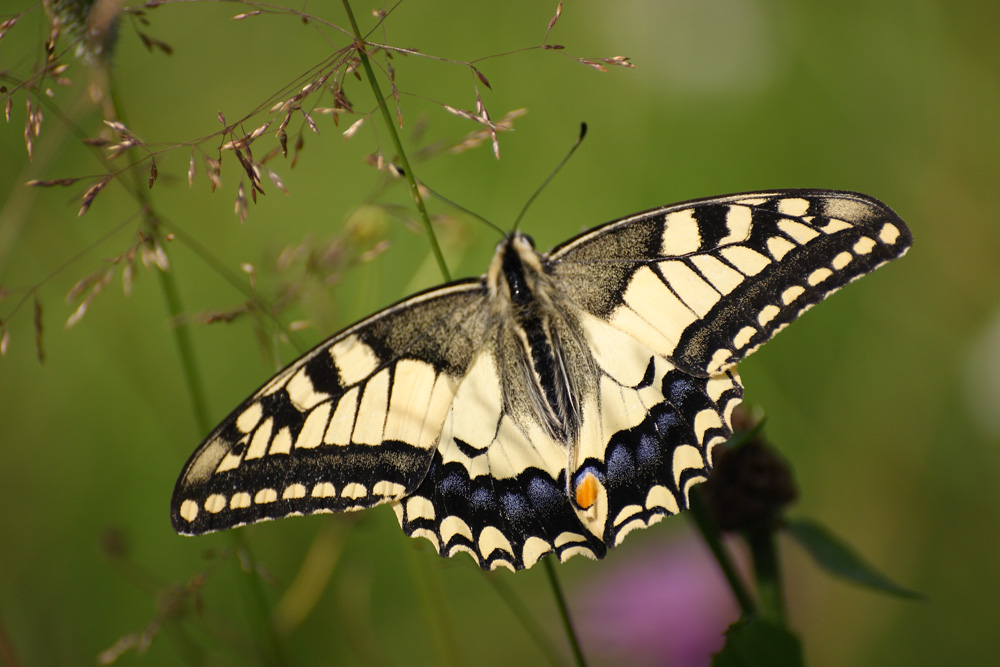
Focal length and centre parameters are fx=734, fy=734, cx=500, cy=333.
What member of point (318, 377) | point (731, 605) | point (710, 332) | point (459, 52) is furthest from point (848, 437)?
point (459, 52)

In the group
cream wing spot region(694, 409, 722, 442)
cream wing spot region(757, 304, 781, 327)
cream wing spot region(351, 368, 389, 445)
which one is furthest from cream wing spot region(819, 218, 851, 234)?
cream wing spot region(351, 368, 389, 445)

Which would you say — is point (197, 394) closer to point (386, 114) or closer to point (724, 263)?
point (386, 114)

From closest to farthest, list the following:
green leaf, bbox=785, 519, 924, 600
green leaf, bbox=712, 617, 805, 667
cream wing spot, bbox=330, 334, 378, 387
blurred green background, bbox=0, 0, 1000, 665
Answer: green leaf, bbox=712, 617, 805, 667, green leaf, bbox=785, 519, 924, 600, cream wing spot, bbox=330, 334, 378, 387, blurred green background, bbox=0, 0, 1000, 665

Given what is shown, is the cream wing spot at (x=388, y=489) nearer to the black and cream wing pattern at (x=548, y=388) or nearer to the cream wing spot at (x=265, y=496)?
the black and cream wing pattern at (x=548, y=388)

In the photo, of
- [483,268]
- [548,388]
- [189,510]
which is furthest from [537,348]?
[483,268]

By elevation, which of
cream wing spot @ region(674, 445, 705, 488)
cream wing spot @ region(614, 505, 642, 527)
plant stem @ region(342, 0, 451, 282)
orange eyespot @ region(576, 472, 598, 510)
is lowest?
cream wing spot @ region(614, 505, 642, 527)

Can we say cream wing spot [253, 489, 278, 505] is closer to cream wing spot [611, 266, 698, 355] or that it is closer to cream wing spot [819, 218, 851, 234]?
cream wing spot [611, 266, 698, 355]
